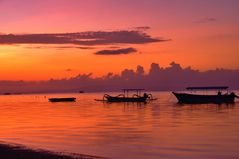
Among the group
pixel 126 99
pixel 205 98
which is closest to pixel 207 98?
pixel 205 98

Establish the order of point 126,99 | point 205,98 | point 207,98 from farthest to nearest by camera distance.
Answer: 1. point 126,99
2. point 205,98
3. point 207,98

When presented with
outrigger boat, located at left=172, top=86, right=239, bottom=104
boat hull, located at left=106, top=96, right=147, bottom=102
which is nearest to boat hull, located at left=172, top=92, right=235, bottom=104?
outrigger boat, located at left=172, top=86, right=239, bottom=104

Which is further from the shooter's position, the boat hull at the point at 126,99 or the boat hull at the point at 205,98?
Answer: the boat hull at the point at 126,99

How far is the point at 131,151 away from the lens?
Answer: 2745 cm

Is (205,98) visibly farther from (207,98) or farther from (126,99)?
(126,99)

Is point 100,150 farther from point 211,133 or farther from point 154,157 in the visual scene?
point 211,133

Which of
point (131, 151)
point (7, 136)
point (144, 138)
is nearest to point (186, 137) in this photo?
point (144, 138)

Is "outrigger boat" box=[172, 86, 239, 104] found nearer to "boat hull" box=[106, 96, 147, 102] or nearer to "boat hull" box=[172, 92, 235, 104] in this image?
"boat hull" box=[172, 92, 235, 104]

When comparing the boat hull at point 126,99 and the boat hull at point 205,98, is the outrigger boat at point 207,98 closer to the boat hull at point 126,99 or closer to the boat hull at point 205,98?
the boat hull at point 205,98

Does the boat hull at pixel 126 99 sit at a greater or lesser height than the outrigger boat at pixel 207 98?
lesser

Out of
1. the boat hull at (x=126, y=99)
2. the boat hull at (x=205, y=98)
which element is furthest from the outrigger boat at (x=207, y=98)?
the boat hull at (x=126, y=99)

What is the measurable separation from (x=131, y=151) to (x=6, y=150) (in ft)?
29.1

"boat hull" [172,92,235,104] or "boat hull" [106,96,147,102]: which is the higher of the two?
"boat hull" [172,92,235,104]

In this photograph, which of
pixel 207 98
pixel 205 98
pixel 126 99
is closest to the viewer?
pixel 207 98
